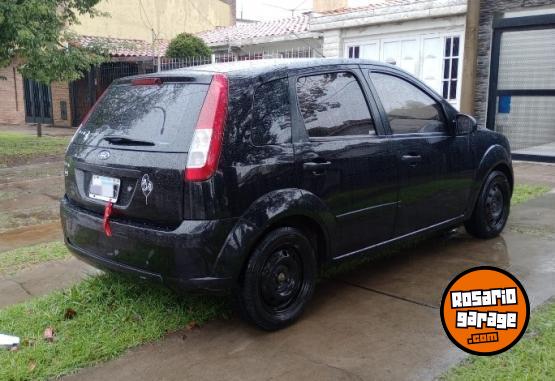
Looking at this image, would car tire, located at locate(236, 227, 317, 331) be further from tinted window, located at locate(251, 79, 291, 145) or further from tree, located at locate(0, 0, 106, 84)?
tree, located at locate(0, 0, 106, 84)

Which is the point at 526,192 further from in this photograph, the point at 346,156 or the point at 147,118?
the point at 147,118

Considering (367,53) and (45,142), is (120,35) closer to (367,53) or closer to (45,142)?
(45,142)

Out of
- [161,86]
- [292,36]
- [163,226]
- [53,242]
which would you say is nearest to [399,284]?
[163,226]

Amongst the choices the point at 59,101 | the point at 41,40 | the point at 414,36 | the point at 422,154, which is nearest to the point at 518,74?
the point at 414,36

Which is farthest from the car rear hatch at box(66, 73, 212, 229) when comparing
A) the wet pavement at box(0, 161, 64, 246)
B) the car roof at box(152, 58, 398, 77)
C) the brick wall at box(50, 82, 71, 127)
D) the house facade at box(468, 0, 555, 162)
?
the brick wall at box(50, 82, 71, 127)

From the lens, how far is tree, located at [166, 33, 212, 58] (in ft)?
54.4

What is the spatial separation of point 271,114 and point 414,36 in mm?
9325

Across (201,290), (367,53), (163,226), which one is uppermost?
(367,53)

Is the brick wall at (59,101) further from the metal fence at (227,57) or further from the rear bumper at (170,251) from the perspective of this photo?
the rear bumper at (170,251)

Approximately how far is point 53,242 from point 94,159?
254 centimetres

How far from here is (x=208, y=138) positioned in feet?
10.6

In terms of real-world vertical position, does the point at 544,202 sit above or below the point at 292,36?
below

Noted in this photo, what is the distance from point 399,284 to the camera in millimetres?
4398

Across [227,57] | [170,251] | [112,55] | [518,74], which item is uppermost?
[112,55]
